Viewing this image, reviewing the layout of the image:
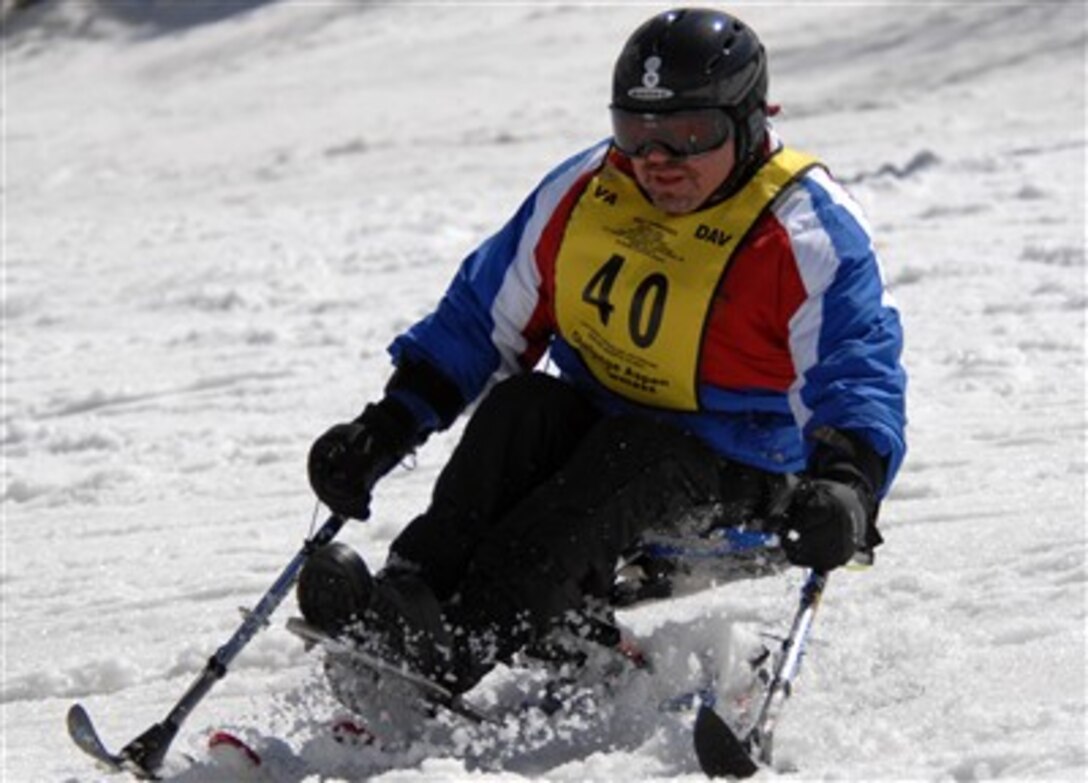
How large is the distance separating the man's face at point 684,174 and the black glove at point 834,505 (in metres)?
0.64

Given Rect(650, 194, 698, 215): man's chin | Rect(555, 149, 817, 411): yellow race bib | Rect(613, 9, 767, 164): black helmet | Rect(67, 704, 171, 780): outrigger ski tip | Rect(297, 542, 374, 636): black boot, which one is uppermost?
Rect(613, 9, 767, 164): black helmet

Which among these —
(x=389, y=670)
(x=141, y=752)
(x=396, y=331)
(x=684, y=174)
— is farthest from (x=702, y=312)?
(x=396, y=331)

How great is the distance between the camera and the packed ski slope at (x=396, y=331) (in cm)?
442

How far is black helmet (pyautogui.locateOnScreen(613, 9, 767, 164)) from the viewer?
166 inches

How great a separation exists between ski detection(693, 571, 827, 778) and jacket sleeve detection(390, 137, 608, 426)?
92cm

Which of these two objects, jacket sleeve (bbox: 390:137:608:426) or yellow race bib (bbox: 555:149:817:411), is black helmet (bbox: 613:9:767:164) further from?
jacket sleeve (bbox: 390:137:608:426)

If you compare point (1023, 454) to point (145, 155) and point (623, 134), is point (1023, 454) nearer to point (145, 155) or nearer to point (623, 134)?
point (623, 134)

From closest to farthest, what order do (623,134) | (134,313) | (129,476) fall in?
(623,134), (129,476), (134,313)

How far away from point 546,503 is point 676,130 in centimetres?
82

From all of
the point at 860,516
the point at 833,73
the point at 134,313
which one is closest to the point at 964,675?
the point at 860,516

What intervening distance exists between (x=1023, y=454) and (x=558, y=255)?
2273 mm

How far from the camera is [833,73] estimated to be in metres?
15.6

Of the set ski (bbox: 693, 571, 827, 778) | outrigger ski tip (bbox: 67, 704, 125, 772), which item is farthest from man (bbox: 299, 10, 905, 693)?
outrigger ski tip (bbox: 67, 704, 125, 772)

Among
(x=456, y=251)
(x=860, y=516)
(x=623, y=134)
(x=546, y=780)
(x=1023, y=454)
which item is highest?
(x=623, y=134)
